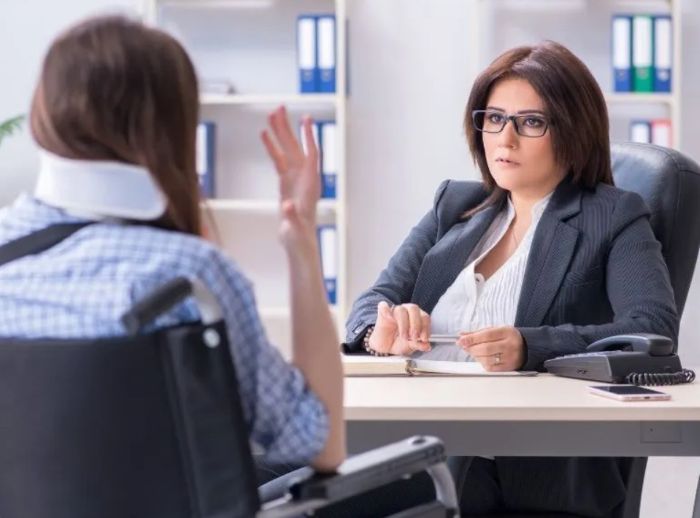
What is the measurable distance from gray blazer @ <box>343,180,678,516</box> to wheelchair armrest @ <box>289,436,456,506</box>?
655 mm

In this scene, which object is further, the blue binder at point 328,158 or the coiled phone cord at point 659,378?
the blue binder at point 328,158

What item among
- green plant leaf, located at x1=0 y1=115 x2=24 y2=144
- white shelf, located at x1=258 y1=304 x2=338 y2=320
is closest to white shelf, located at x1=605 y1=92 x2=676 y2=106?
white shelf, located at x1=258 y1=304 x2=338 y2=320

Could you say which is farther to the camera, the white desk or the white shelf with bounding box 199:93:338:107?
the white shelf with bounding box 199:93:338:107

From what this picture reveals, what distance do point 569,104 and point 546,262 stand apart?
33 centimetres

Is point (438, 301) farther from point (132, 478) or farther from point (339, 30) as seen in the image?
point (339, 30)

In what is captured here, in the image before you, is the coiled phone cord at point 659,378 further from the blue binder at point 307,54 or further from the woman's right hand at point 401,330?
the blue binder at point 307,54

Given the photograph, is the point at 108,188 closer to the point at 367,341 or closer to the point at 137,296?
the point at 137,296

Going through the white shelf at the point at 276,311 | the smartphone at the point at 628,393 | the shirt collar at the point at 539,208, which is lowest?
the white shelf at the point at 276,311

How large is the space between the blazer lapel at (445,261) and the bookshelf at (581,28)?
261 centimetres

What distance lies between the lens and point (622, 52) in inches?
190

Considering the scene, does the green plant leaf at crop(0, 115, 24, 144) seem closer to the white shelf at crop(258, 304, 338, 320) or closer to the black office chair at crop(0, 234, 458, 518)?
the white shelf at crop(258, 304, 338, 320)

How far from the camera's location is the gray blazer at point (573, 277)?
2.22 meters

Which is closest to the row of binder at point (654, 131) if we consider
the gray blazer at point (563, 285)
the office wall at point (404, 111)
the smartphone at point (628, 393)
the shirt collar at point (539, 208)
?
the office wall at point (404, 111)

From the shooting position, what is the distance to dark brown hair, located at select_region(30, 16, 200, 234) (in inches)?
48.4
